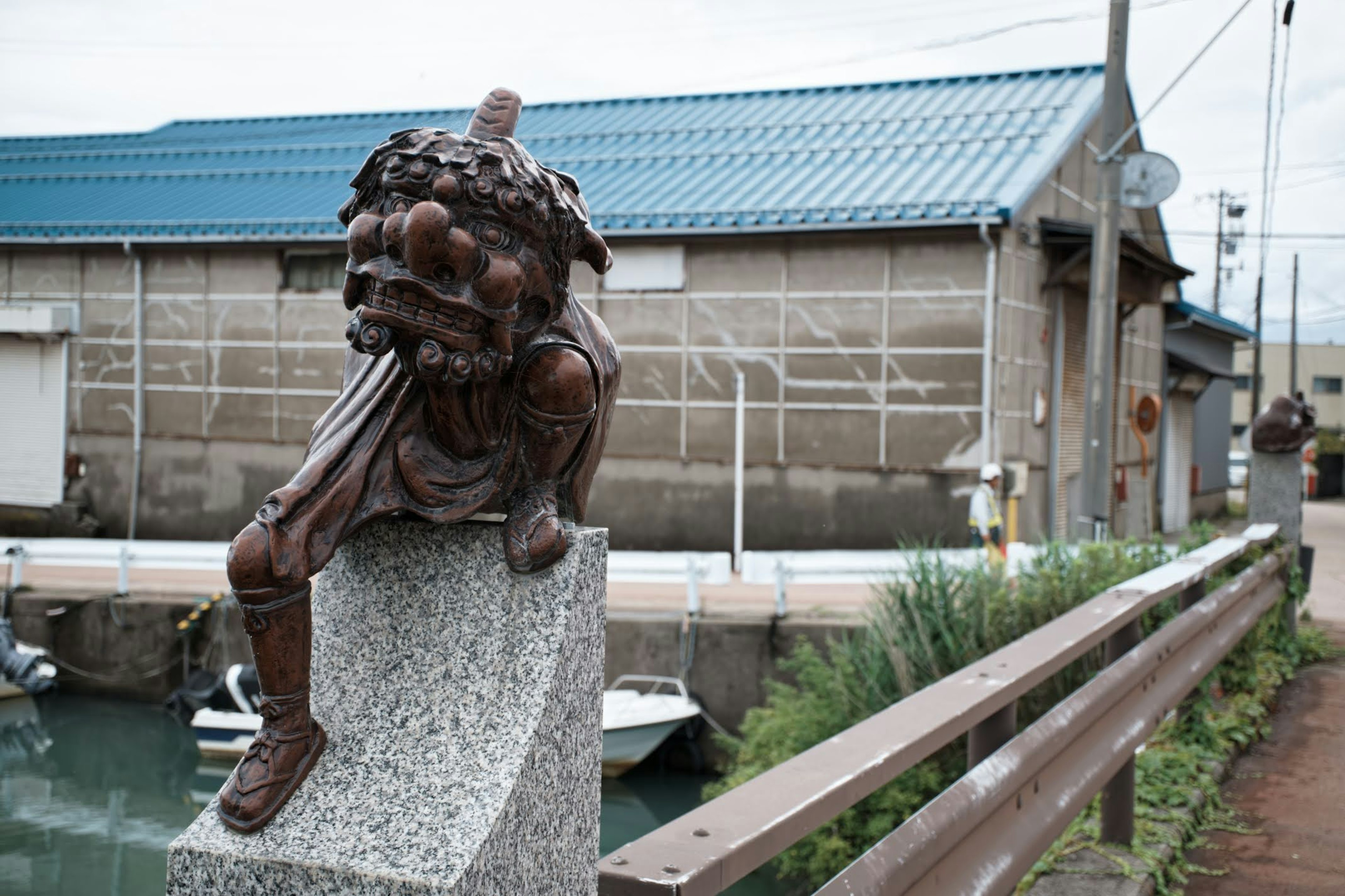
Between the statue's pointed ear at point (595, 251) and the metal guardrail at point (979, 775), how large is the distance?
946 mm

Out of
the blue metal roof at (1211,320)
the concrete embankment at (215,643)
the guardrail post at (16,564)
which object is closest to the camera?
the concrete embankment at (215,643)

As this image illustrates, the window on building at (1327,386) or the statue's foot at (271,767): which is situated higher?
the window on building at (1327,386)

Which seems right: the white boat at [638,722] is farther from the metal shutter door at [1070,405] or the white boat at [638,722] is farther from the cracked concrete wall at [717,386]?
the metal shutter door at [1070,405]

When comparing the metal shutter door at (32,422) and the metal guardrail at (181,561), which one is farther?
the metal shutter door at (32,422)

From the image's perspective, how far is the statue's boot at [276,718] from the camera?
171 cm

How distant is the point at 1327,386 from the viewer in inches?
2613

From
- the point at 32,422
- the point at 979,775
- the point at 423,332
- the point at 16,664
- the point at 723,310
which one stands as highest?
the point at 723,310

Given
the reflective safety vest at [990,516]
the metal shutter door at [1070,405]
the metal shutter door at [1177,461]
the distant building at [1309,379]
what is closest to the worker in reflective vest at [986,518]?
the reflective safety vest at [990,516]

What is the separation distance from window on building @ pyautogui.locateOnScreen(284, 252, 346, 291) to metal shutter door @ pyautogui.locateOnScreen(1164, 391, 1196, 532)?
16569mm

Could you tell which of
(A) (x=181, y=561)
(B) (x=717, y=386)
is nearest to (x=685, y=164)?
(B) (x=717, y=386)

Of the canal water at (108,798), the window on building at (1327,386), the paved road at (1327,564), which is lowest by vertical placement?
the canal water at (108,798)

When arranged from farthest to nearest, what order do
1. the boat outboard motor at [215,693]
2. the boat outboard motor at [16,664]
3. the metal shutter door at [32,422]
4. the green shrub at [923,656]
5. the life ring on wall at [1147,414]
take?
the metal shutter door at [32,422] < the life ring on wall at [1147,414] < the boat outboard motor at [16,664] < the boat outboard motor at [215,693] < the green shrub at [923,656]

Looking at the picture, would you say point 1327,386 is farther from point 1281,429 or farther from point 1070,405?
point 1281,429

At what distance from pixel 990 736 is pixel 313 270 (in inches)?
633
